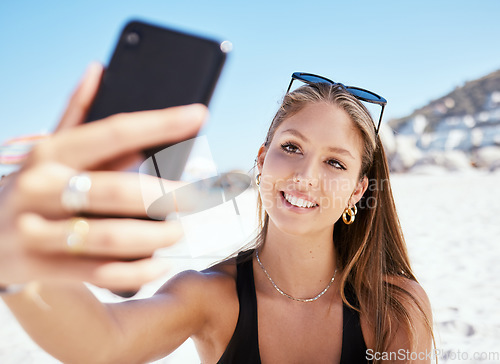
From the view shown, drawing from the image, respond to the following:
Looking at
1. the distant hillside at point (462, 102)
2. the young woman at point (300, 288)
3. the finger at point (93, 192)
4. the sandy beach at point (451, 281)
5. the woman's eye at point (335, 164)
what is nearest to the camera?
the finger at point (93, 192)

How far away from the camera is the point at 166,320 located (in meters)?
1.72

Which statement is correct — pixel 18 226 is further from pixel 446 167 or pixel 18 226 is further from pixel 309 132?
pixel 446 167

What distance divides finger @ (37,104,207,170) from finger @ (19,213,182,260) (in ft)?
0.34

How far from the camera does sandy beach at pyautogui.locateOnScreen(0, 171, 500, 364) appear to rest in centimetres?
290

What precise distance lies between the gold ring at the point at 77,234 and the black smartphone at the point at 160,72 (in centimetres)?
20

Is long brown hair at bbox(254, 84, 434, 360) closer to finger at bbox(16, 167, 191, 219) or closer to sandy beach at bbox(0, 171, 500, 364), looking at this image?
sandy beach at bbox(0, 171, 500, 364)

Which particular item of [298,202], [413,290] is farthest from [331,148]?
[413,290]

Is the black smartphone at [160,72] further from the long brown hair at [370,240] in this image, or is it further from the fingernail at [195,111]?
the long brown hair at [370,240]

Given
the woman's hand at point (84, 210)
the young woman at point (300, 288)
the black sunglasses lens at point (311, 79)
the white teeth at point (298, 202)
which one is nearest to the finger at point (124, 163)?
the woman's hand at point (84, 210)

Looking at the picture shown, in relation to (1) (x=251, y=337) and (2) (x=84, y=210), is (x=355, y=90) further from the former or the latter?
(2) (x=84, y=210)

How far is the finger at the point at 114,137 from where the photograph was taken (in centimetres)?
70

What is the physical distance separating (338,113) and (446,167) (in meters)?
24.0

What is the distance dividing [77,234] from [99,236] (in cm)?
4

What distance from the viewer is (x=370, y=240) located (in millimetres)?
2445
